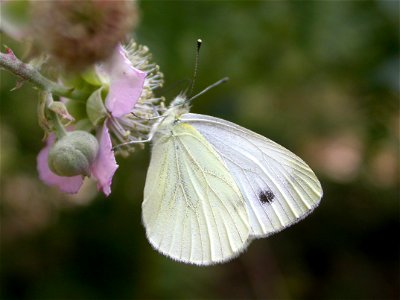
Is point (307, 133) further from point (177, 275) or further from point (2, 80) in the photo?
point (2, 80)

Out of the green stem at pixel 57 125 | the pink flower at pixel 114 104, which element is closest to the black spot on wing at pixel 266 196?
the pink flower at pixel 114 104

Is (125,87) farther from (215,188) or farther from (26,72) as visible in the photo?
(215,188)

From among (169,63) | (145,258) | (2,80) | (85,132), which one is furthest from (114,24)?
(145,258)

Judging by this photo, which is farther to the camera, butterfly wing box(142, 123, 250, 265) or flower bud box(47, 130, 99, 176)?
butterfly wing box(142, 123, 250, 265)

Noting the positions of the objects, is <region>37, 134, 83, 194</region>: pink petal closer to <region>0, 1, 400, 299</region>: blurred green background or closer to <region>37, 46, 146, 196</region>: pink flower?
<region>37, 46, 146, 196</region>: pink flower

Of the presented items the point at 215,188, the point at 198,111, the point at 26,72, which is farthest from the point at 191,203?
the point at 198,111

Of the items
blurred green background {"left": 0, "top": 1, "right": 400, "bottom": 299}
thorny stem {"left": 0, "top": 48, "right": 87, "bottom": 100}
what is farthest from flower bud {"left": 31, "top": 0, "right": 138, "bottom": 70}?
blurred green background {"left": 0, "top": 1, "right": 400, "bottom": 299}

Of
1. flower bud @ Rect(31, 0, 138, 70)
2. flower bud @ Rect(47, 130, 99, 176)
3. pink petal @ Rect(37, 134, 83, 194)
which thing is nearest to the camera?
flower bud @ Rect(31, 0, 138, 70)
